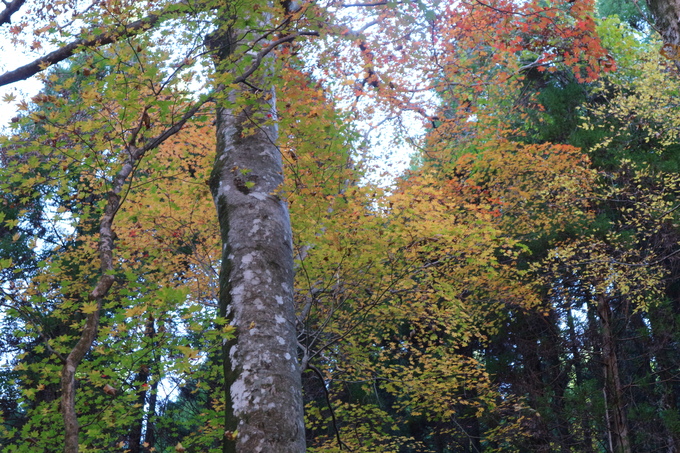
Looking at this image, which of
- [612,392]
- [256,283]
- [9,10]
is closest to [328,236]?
[256,283]

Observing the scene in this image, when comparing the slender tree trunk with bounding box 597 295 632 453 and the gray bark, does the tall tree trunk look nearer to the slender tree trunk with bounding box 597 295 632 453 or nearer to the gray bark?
the gray bark

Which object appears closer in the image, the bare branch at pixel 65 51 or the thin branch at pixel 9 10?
the bare branch at pixel 65 51

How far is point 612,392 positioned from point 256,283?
459 inches

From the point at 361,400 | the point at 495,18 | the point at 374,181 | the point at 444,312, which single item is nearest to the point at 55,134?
the point at 444,312

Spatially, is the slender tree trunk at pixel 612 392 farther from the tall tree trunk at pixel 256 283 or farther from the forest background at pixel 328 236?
the tall tree trunk at pixel 256 283

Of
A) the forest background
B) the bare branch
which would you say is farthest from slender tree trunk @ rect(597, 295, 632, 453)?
the bare branch

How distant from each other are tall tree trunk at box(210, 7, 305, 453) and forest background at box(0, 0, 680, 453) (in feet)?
0.06

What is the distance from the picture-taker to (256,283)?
3.71 metres

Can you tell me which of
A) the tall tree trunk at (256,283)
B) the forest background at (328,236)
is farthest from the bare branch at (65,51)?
the tall tree trunk at (256,283)

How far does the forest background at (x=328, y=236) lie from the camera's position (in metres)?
4.32

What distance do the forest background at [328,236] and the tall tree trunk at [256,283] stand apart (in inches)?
0.7

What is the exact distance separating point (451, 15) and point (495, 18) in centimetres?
326

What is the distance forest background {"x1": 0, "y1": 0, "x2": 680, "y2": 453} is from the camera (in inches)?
170

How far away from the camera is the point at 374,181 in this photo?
589 inches
